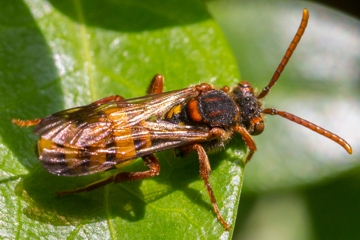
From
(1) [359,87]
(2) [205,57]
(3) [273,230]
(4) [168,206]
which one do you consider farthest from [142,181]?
(1) [359,87]

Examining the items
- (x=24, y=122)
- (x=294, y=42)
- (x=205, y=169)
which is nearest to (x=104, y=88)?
(x=24, y=122)

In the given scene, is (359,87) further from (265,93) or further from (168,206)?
(168,206)

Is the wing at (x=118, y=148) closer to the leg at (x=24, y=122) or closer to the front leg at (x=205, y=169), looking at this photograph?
the front leg at (x=205, y=169)

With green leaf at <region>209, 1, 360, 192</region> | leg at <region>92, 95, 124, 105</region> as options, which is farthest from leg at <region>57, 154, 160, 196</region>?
green leaf at <region>209, 1, 360, 192</region>

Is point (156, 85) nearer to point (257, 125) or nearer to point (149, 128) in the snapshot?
point (149, 128)

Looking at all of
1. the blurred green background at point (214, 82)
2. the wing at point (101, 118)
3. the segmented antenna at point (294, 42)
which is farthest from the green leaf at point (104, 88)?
the segmented antenna at point (294, 42)
